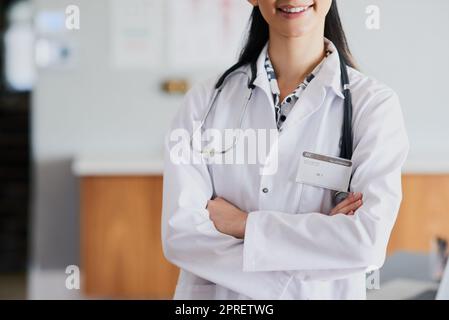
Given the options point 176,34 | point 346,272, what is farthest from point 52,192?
point 346,272

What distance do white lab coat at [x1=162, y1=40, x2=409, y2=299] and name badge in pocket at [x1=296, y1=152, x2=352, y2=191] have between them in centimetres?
1

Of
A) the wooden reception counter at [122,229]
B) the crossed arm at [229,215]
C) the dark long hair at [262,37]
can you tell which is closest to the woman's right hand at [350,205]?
the crossed arm at [229,215]

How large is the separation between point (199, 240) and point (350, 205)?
0.75 ft

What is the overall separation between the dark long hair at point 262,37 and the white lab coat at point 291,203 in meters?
0.03

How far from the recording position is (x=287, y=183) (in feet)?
3.66

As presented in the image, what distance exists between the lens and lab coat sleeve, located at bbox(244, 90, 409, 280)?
1.04 metres

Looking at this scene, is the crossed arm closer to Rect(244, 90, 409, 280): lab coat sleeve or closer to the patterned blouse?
→ Rect(244, 90, 409, 280): lab coat sleeve

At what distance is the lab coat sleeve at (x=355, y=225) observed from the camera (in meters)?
1.04

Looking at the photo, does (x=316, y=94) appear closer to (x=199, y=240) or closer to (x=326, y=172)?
(x=326, y=172)

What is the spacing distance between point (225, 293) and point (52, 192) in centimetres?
201

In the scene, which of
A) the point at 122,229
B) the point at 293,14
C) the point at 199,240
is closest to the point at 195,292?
the point at 199,240

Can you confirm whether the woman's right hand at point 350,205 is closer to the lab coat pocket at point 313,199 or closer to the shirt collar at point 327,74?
the lab coat pocket at point 313,199

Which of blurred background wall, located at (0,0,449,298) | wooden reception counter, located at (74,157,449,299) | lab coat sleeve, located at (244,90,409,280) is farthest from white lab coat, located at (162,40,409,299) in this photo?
wooden reception counter, located at (74,157,449,299)

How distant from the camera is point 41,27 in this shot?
215 cm
